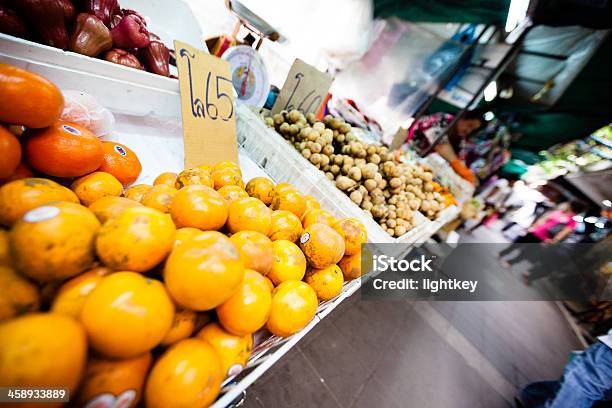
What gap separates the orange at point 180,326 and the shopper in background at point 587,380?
11.2 ft

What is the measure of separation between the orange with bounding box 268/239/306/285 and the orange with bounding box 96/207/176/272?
0.42 meters

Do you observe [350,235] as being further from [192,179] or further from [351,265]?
[192,179]

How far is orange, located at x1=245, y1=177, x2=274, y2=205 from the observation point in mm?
1237

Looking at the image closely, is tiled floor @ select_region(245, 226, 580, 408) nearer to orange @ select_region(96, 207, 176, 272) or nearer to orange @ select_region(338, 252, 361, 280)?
orange @ select_region(338, 252, 361, 280)

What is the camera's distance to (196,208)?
794 millimetres

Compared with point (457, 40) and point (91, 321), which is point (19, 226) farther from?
point (457, 40)

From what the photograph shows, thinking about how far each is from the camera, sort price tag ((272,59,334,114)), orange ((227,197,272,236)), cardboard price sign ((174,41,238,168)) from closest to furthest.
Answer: orange ((227,197,272,236)) < cardboard price sign ((174,41,238,168)) < price tag ((272,59,334,114))

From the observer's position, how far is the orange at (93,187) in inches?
35.1

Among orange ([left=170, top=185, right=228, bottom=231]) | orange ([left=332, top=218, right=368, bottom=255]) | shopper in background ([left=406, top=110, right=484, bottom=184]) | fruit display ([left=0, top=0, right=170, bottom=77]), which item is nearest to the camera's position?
orange ([left=170, top=185, right=228, bottom=231])

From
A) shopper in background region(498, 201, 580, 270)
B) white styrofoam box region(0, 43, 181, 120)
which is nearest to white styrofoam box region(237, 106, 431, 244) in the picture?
white styrofoam box region(0, 43, 181, 120)

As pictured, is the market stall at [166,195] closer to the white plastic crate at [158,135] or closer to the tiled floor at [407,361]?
the white plastic crate at [158,135]

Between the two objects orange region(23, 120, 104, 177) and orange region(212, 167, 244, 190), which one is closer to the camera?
orange region(23, 120, 104, 177)

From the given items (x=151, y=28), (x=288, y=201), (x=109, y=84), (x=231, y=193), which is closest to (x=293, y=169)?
(x=288, y=201)

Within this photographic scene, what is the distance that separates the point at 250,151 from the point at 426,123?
4.76m
